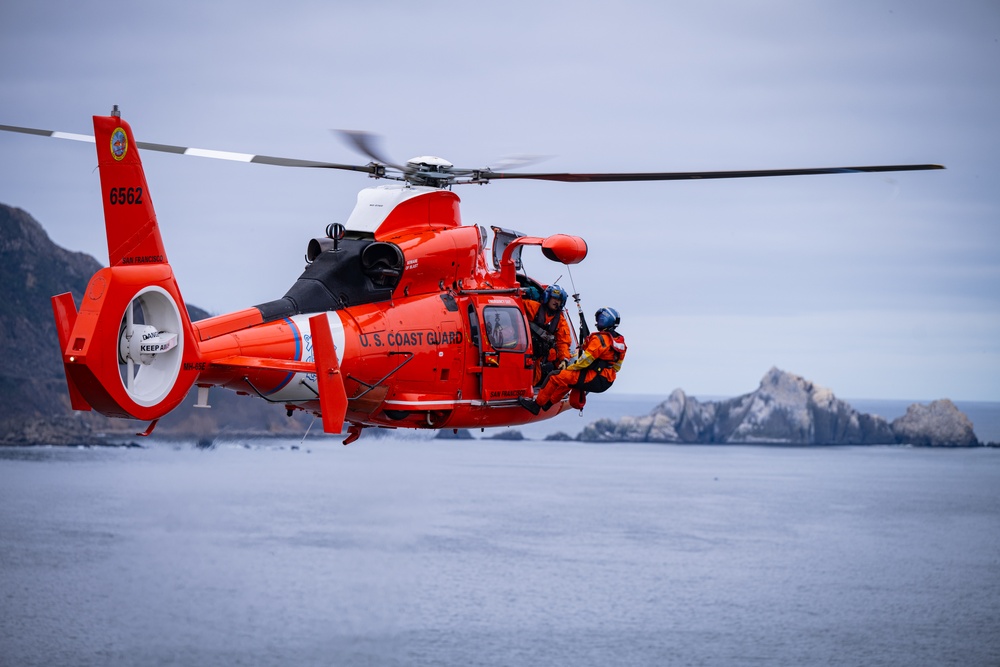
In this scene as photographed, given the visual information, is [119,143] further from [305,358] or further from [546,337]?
[546,337]

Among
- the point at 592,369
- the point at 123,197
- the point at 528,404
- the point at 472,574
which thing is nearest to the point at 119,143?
the point at 123,197

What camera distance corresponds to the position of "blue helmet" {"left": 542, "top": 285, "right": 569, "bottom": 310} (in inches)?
631

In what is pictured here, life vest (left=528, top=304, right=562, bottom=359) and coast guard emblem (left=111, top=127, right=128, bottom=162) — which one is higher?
coast guard emblem (left=111, top=127, right=128, bottom=162)

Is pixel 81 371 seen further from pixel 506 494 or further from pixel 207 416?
pixel 506 494

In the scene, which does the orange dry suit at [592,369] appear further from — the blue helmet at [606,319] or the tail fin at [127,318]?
the tail fin at [127,318]

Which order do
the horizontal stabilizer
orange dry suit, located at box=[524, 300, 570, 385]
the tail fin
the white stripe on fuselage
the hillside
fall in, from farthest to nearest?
the hillside, orange dry suit, located at box=[524, 300, 570, 385], the white stripe on fuselage, the horizontal stabilizer, the tail fin

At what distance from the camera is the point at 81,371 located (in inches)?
415

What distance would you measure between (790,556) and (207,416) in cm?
7410

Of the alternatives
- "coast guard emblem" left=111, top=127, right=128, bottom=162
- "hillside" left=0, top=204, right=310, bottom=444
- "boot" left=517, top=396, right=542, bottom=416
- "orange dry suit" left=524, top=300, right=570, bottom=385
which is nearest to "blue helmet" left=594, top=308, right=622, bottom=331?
"orange dry suit" left=524, top=300, right=570, bottom=385

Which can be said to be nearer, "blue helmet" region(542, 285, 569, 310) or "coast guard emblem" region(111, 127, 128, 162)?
"coast guard emblem" region(111, 127, 128, 162)

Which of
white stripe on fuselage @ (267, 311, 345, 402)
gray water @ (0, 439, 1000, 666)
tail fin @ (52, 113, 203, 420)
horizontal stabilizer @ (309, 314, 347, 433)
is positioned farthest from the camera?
gray water @ (0, 439, 1000, 666)

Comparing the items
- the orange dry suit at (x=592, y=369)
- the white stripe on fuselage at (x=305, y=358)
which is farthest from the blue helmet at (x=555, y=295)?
the white stripe on fuselage at (x=305, y=358)

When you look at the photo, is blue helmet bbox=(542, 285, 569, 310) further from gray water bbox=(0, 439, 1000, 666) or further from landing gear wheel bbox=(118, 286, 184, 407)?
gray water bbox=(0, 439, 1000, 666)

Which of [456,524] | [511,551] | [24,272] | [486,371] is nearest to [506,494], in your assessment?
[456,524]
